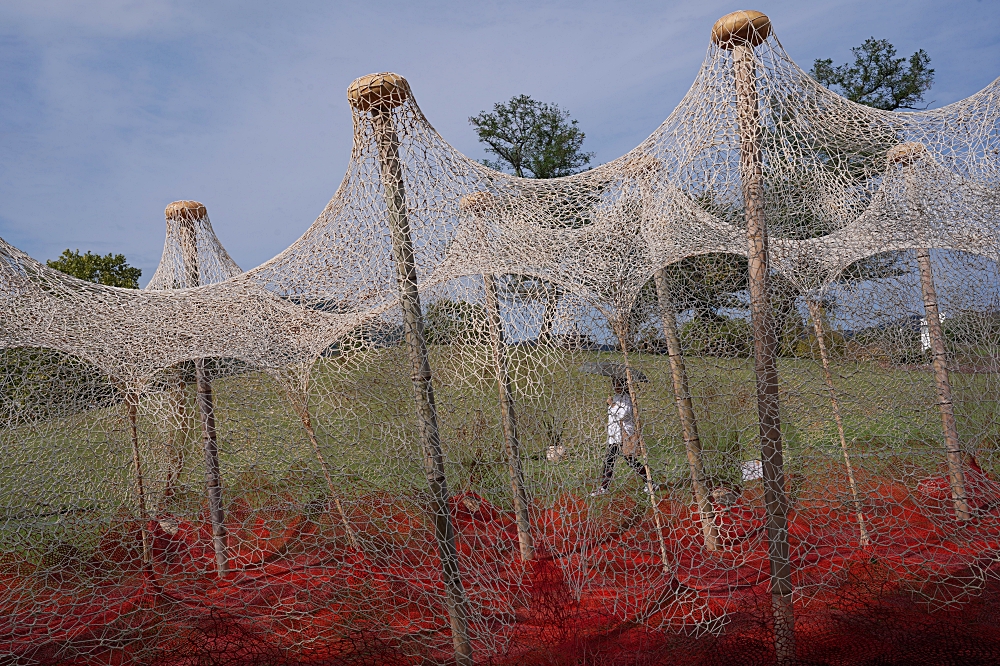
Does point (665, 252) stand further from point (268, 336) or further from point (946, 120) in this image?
point (268, 336)

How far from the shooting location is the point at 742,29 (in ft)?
9.87

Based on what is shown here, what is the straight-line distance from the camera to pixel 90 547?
398 cm

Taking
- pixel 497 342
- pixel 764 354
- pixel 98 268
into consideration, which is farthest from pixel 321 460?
pixel 98 268


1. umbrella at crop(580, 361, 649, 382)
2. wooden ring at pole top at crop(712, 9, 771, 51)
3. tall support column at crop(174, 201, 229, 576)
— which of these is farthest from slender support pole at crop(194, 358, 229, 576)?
wooden ring at pole top at crop(712, 9, 771, 51)

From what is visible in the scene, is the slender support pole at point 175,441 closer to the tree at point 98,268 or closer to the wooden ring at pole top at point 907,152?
the wooden ring at pole top at point 907,152

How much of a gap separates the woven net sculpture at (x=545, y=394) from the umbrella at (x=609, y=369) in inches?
1.9

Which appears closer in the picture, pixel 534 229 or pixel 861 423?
pixel 534 229

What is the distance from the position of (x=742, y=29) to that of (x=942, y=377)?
9.28ft

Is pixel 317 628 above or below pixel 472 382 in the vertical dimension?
below

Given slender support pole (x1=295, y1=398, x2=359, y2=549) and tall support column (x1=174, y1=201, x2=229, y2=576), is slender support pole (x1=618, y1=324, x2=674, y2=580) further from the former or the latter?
tall support column (x1=174, y1=201, x2=229, y2=576)

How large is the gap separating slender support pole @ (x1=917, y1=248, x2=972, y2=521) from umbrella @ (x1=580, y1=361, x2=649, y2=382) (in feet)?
6.44

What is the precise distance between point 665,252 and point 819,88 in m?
1.08

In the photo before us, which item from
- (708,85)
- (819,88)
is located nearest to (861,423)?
(819,88)

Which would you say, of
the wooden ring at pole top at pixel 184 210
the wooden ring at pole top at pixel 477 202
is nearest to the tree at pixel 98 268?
the wooden ring at pole top at pixel 184 210
